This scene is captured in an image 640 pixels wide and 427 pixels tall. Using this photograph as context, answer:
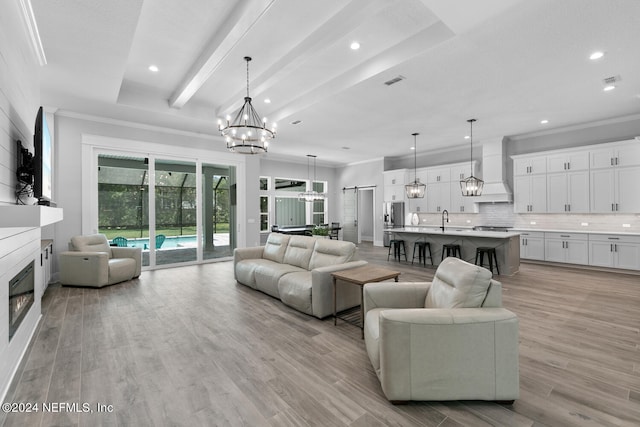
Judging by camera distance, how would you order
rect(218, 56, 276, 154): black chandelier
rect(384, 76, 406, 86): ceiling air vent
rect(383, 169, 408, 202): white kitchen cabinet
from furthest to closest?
rect(383, 169, 408, 202): white kitchen cabinet
rect(384, 76, 406, 86): ceiling air vent
rect(218, 56, 276, 154): black chandelier

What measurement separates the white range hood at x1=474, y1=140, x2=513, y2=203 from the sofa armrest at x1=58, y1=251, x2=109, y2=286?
8816 millimetres

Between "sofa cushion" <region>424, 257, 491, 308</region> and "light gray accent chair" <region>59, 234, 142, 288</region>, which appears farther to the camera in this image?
"light gray accent chair" <region>59, 234, 142, 288</region>

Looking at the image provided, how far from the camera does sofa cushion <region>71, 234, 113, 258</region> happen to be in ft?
17.0

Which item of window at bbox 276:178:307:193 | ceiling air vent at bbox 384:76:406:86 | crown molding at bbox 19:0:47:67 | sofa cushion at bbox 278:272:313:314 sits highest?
ceiling air vent at bbox 384:76:406:86

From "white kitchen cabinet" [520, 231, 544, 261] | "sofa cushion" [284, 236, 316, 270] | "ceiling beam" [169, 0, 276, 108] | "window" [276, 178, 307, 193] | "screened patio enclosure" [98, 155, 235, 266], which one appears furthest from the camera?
"window" [276, 178, 307, 193]

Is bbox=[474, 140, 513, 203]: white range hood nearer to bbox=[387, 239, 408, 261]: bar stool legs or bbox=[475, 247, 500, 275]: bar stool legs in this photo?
bbox=[475, 247, 500, 275]: bar stool legs

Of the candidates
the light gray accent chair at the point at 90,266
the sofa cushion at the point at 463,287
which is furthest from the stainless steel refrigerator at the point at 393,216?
the sofa cushion at the point at 463,287

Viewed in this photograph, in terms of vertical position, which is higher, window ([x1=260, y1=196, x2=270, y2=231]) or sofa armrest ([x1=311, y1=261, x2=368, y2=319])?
window ([x1=260, y1=196, x2=270, y2=231])

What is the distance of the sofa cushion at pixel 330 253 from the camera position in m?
4.02

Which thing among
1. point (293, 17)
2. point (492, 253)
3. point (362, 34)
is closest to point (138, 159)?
point (293, 17)

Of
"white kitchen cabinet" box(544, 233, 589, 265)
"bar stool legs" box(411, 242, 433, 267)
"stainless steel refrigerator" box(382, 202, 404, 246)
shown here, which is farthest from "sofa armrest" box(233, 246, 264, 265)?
"white kitchen cabinet" box(544, 233, 589, 265)

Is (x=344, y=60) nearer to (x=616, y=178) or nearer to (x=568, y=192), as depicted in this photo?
(x=568, y=192)

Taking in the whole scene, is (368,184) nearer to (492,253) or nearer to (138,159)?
(492,253)

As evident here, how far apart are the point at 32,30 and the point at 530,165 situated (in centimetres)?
927
